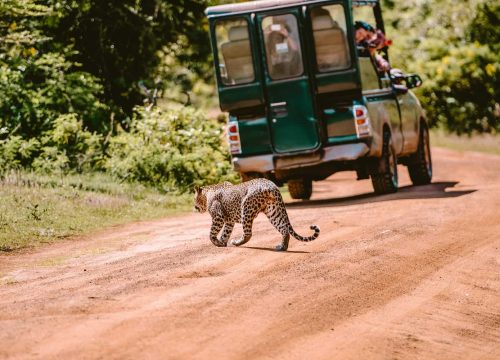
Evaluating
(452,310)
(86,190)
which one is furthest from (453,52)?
(452,310)

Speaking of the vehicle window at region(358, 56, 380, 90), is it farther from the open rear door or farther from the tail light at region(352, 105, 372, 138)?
the open rear door

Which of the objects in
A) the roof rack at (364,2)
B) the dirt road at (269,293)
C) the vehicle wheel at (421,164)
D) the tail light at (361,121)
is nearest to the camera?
the dirt road at (269,293)

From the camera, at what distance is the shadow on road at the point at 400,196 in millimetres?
18141

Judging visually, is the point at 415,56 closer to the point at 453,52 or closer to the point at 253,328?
the point at 453,52

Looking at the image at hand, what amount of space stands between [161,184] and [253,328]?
42.0 feet

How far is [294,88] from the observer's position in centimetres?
1820

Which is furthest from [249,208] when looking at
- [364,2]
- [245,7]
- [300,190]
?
[300,190]

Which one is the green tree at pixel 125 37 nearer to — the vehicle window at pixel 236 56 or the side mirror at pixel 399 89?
the vehicle window at pixel 236 56

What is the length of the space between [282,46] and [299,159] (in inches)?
68.7

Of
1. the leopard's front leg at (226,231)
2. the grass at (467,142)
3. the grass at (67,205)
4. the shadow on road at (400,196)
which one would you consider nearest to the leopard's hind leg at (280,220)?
the leopard's front leg at (226,231)

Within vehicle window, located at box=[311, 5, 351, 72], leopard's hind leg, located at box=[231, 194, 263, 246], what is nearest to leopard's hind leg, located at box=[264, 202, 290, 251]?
leopard's hind leg, located at box=[231, 194, 263, 246]

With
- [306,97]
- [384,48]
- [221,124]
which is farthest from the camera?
Result: [221,124]

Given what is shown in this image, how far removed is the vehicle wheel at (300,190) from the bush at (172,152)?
1.51 m

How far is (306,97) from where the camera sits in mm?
18156
